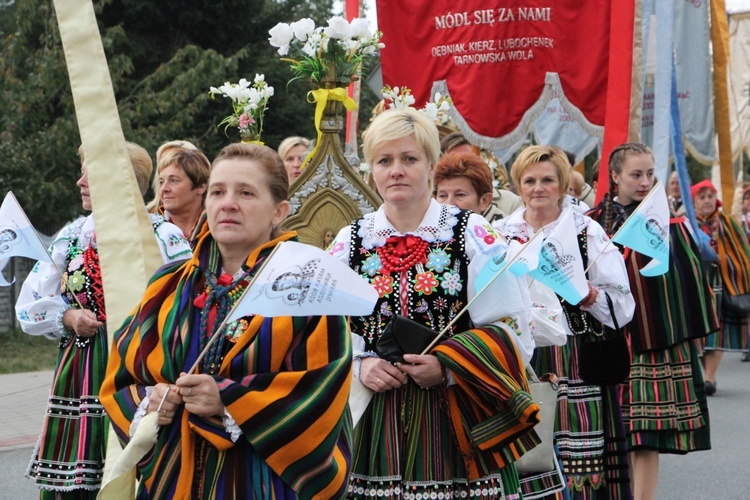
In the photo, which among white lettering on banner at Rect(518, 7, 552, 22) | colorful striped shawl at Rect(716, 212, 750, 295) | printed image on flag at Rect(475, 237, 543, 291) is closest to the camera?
printed image on flag at Rect(475, 237, 543, 291)

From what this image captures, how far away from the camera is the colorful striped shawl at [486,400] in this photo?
382 centimetres

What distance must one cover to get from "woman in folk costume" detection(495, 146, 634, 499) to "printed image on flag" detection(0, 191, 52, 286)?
6.98ft

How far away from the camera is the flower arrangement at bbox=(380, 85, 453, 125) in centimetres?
676

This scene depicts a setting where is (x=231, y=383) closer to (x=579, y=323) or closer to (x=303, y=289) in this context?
(x=303, y=289)

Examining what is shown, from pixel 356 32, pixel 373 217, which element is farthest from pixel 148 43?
pixel 373 217

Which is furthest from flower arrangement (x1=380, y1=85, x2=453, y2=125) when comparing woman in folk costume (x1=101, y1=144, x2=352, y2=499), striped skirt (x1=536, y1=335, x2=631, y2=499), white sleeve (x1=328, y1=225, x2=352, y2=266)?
woman in folk costume (x1=101, y1=144, x2=352, y2=499)

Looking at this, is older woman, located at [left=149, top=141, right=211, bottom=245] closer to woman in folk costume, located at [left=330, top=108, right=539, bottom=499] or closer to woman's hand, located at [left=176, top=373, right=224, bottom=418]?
woman in folk costume, located at [left=330, top=108, right=539, bottom=499]

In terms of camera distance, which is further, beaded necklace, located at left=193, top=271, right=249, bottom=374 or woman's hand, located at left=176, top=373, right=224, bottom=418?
beaded necklace, located at left=193, top=271, right=249, bottom=374

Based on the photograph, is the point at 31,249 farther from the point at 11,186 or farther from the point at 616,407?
the point at 11,186

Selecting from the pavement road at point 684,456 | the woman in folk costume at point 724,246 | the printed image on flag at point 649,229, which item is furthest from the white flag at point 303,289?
the woman in folk costume at point 724,246

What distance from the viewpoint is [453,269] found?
397 centimetres

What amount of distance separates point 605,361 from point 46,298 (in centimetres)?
253

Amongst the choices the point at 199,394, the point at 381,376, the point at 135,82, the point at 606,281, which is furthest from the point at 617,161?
the point at 135,82

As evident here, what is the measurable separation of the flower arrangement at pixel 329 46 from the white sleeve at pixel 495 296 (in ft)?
6.90
